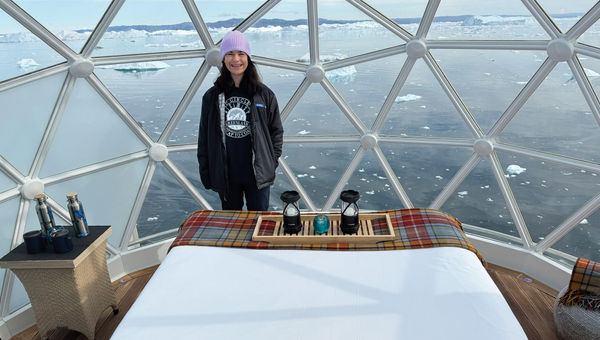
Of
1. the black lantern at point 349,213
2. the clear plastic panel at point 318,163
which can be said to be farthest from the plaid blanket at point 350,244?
the clear plastic panel at point 318,163

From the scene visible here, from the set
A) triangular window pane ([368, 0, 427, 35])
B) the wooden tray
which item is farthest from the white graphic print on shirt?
triangular window pane ([368, 0, 427, 35])

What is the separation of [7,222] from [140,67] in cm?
235

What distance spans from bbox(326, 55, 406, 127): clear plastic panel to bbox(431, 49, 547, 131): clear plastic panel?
0.61 m

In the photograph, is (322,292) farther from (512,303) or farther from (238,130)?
(512,303)

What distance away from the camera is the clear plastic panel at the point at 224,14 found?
4.65 m

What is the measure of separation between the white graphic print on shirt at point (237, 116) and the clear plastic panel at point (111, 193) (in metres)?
1.94

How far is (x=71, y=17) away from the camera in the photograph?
411 cm

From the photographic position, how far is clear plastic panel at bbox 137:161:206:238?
210 inches

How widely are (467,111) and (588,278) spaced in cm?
236

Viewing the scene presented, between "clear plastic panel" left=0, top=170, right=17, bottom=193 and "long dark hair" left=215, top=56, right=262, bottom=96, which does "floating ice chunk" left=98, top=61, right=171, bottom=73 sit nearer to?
"long dark hair" left=215, top=56, right=262, bottom=96

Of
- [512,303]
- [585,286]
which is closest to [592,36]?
[585,286]

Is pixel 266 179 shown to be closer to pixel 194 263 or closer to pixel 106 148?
pixel 194 263

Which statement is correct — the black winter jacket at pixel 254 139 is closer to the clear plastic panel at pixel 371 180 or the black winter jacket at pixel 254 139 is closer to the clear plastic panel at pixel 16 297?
the clear plastic panel at pixel 371 180

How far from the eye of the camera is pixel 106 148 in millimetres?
4867
